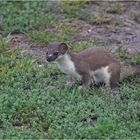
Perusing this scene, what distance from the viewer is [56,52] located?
9.40 metres

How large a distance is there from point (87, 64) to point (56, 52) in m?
0.50

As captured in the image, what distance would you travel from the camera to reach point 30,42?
1174 centimetres

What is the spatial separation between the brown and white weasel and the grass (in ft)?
0.68

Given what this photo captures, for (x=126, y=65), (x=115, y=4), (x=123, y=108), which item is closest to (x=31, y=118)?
(x=123, y=108)

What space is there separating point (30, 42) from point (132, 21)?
2.27 meters

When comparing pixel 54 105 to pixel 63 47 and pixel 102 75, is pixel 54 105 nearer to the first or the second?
pixel 63 47

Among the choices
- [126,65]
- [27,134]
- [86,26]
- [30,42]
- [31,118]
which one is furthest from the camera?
[86,26]

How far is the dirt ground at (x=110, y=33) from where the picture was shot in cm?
1160

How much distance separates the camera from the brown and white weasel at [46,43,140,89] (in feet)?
31.0

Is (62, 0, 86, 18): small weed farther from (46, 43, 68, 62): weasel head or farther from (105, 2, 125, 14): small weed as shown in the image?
(46, 43, 68, 62): weasel head

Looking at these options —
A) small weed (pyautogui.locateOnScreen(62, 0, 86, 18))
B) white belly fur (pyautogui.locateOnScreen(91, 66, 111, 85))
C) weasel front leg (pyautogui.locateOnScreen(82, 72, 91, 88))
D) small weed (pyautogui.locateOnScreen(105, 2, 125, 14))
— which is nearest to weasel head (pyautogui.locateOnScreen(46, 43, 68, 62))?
weasel front leg (pyautogui.locateOnScreen(82, 72, 91, 88))

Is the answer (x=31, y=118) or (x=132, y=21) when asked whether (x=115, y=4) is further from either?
(x=31, y=118)

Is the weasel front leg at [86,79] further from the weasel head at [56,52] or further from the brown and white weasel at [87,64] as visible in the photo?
the weasel head at [56,52]

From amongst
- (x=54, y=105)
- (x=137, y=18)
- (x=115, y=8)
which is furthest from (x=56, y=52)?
(x=115, y=8)
